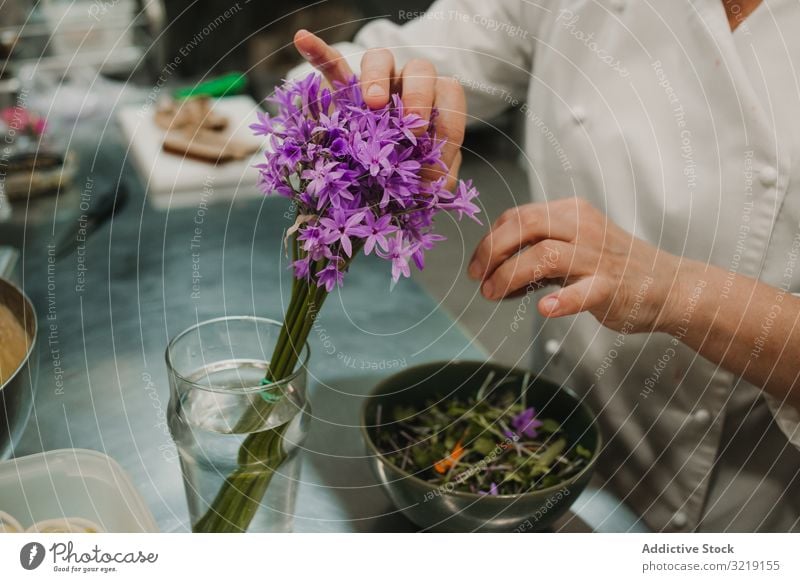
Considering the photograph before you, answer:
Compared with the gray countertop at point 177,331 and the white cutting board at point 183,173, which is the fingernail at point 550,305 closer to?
the gray countertop at point 177,331

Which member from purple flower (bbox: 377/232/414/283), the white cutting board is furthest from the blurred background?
purple flower (bbox: 377/232/414/283)

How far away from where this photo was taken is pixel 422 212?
0.29 m

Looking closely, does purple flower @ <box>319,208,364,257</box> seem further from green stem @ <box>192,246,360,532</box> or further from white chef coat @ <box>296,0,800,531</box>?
white chef coat @ <box>296,0,800,531</box>

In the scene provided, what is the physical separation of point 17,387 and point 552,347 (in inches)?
12.5

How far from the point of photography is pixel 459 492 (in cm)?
34

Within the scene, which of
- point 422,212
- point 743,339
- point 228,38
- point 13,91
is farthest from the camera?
point 228,38

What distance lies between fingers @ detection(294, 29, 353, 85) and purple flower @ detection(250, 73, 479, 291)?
0.06 meters

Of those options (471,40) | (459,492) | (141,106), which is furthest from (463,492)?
(141,106)

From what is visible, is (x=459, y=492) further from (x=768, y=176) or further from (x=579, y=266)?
(x=768, y=176)

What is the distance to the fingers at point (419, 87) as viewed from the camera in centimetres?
35

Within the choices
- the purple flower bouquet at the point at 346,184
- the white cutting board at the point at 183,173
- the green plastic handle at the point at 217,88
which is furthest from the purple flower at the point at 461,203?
the green plastic handle at the point at 217,88

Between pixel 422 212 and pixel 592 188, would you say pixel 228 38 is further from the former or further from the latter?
pixel 422 212
